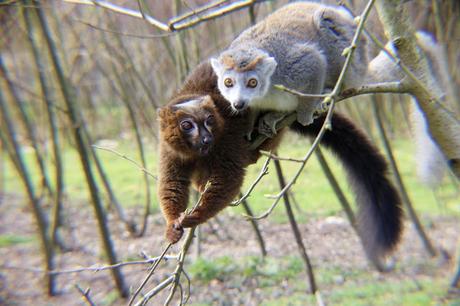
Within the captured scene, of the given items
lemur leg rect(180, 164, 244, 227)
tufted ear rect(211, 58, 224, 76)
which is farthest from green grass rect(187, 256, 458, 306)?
tufted ear rect(211, 58, 224, 76)

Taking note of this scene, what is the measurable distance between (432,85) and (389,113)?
7878mm

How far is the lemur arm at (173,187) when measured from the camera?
3117mm

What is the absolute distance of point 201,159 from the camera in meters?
3.32

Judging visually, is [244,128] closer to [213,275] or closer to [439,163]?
[439,163]

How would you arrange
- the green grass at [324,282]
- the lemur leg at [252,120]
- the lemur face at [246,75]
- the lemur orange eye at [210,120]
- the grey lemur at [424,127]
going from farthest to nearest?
the green grass at [324,282] < the grey lemur at [424,127] < the lemur leg at [252,120] < the lemur face at [246,75] < the lemur orange eye at [210,120]

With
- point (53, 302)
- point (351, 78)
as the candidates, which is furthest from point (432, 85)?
point (53, 302)

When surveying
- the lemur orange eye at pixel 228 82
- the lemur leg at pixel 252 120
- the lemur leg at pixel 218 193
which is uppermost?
the lemur orange eye at pixel 228 82

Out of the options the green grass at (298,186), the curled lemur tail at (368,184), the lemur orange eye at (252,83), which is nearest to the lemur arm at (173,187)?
the lemur orange eye at (252,83)

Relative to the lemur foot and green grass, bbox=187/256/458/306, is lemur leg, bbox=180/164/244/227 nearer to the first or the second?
the lemur foot

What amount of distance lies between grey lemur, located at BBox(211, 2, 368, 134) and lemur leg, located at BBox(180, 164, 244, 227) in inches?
19.8

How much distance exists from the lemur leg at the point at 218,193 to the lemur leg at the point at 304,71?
72cm

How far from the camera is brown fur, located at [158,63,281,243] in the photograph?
3123 millimetres

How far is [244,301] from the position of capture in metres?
5.36

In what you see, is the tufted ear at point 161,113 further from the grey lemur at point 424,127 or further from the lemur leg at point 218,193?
the grey lemur at point 424,127
